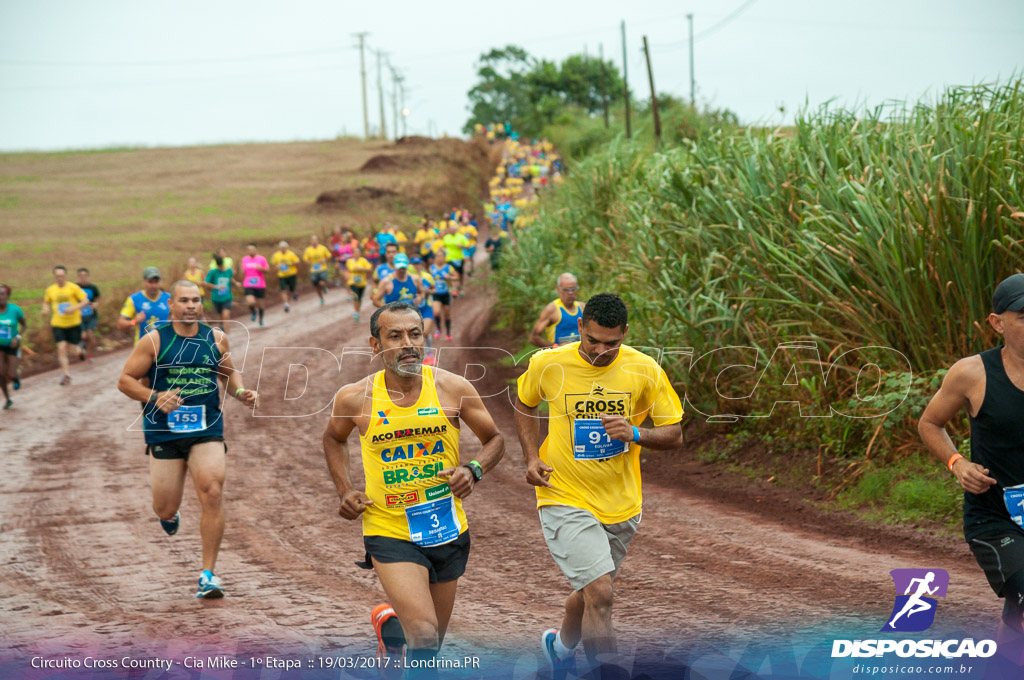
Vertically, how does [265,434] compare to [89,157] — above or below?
below

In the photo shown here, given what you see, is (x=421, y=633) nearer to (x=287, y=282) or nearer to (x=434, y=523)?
(x=434, y=523)

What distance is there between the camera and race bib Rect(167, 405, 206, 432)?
6730 mm

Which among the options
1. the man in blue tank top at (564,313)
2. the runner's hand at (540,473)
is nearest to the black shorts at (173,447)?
the runner's hand at (540,473)

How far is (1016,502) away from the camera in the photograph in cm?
395

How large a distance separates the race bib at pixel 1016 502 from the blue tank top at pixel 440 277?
54.1 ft

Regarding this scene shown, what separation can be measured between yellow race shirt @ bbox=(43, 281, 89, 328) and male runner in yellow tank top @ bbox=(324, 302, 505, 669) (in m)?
15.2

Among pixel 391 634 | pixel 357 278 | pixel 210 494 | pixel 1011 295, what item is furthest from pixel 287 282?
pixel 1011 295

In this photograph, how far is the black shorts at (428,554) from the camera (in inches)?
174

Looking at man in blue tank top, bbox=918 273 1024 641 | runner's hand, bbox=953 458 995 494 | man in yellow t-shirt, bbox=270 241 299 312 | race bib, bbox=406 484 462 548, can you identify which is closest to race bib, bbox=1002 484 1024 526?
man in blue tank top, bbox=918 273 1024 641

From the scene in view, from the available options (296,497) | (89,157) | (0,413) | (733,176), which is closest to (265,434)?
(296,497)

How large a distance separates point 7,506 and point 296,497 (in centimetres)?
294

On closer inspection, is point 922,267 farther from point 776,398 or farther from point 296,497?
point 296,497

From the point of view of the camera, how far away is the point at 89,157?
77312 millimetres

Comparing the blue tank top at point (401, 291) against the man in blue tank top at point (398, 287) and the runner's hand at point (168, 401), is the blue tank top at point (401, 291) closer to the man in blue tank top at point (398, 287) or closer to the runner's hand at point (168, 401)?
the man in blue tank top at point (398, 287)
